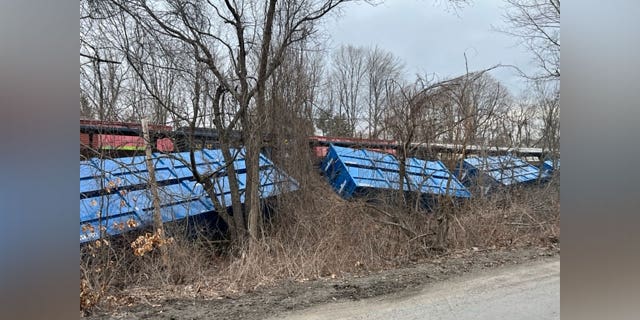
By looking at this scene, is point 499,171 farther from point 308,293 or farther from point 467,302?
point 308,293

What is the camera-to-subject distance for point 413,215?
4277 millimetres

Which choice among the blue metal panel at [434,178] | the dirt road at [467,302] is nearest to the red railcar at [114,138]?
the dirt road at [467,302]

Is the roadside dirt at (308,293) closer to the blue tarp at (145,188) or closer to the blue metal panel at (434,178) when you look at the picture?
the blue tarp at (145,188)

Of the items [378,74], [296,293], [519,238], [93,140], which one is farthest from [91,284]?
[519,238]

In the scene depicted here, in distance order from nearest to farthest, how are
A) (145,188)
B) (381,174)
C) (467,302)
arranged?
1. (467,302)
2. (145,188)
3. (381,174)

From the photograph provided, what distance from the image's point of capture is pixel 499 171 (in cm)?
486

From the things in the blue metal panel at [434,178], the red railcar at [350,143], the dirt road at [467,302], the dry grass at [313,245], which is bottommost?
the dirt road at [467,302]

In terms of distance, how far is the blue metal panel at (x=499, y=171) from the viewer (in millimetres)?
4652

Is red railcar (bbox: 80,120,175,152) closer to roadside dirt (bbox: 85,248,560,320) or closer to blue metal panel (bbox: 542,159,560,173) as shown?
roadside dirt (bbox: 85,248,560,320)

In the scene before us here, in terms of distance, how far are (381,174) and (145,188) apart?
8.54 ft

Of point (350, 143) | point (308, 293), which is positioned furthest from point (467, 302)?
point (350, 143)

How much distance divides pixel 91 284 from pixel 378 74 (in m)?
3.67

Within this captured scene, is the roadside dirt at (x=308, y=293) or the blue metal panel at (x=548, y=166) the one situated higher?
the blue metal panel at (x=548, y=166)

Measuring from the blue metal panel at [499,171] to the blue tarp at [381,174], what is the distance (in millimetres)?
223
